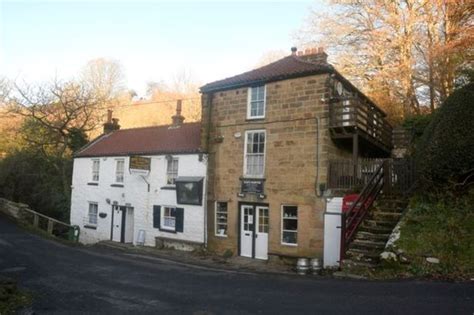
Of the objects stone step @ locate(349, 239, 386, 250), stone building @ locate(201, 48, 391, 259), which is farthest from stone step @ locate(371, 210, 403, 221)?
stone building @ locate(201, 48, 391, 259)

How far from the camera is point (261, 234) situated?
60.9 ft

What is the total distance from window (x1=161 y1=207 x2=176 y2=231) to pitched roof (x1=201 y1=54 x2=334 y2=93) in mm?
6395

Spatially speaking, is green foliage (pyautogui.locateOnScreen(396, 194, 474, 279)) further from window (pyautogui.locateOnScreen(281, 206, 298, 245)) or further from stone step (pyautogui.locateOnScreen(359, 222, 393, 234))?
window (pyautogui.locateOnScreen(281, 206, 298, 245))

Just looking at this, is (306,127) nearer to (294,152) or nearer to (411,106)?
(294,152)

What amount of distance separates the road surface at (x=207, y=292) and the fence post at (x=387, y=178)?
5.62m

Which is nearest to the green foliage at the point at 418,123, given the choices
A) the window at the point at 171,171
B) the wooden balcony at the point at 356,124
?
the wooden balcony at the point at 356,124

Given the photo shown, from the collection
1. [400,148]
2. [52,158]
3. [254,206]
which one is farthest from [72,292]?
[52,158]

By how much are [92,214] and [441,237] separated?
21.4 meters

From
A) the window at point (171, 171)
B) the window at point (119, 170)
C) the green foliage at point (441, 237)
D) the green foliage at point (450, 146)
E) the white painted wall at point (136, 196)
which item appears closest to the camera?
the green foliage at point (441, 237)

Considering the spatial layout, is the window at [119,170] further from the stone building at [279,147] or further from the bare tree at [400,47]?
the bare tree at [400,47]

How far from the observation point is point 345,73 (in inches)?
1120

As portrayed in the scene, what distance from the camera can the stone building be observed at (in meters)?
17.2

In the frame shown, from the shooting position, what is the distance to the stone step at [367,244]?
12.9 meters

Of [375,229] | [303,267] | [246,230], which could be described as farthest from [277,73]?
[303,267]
